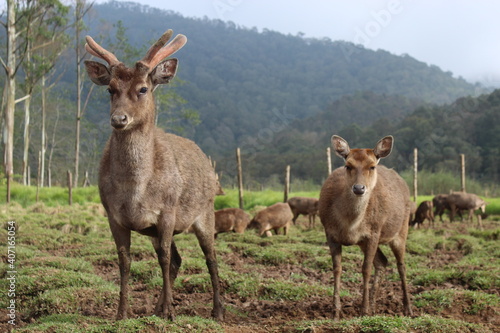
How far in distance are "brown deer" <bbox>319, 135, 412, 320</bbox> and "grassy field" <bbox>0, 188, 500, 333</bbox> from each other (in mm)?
585

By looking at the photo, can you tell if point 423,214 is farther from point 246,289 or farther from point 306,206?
point 246,289

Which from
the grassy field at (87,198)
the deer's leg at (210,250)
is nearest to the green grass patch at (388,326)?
the deer's leg at (210,250)

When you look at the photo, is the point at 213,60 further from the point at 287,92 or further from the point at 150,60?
the point at 150,60

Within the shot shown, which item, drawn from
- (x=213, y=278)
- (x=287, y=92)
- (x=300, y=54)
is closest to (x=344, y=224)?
(x=213, y=278)

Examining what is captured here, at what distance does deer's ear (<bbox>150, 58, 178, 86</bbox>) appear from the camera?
203 inches

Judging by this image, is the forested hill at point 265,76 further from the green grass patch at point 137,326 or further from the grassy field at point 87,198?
the green grass patch at point 137,326

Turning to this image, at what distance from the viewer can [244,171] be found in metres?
55.2

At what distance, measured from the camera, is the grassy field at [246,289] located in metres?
5.16

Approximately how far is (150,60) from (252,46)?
437 ft

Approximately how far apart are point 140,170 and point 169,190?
0.39 metres

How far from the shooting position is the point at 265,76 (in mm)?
112750

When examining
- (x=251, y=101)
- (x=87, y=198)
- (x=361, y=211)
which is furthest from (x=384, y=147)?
(x=251, y=101)

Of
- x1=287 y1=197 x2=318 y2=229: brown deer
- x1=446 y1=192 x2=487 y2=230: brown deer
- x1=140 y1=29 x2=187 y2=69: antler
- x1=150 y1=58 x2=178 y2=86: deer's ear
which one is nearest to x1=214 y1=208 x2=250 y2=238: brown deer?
x1=287 y1=197 x2=318 y2=229: brown deer

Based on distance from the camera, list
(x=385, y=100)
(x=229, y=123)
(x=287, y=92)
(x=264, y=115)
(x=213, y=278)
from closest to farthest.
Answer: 1. (x=213, y=278)
2. (x=385, y=100)
3. (x=229, y=123)
4. (x=264, y=115)
5. (x=287, y=92)
